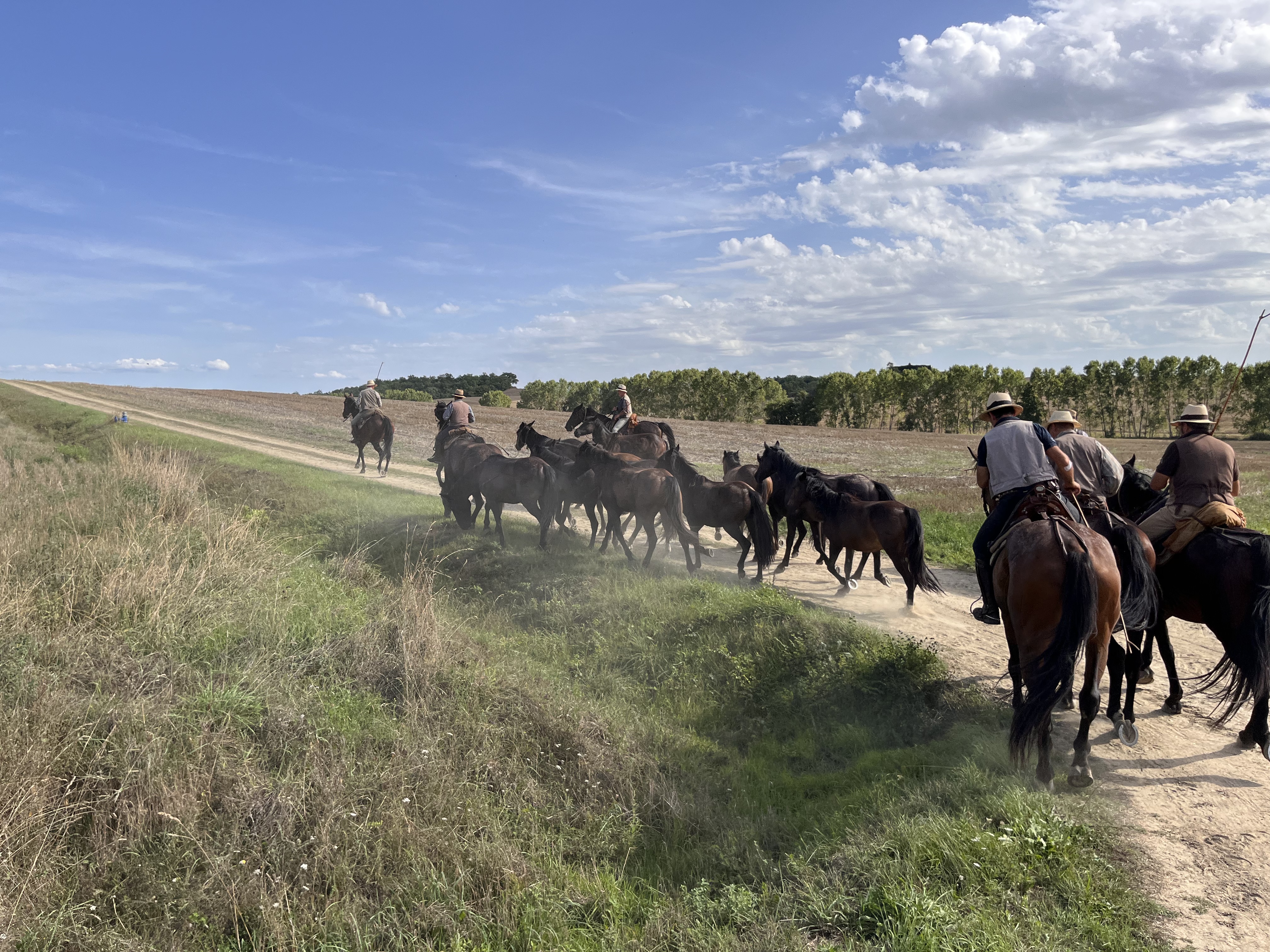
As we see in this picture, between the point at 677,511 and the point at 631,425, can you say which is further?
the point at 631,425

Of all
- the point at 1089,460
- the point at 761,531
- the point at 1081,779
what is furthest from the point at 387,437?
the point at 1081,779

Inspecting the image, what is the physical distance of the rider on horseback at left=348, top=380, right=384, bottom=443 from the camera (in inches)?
876

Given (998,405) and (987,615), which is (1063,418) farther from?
(987,615)

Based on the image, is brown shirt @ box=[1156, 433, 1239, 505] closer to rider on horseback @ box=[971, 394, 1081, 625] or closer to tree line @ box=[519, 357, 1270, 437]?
rider on horseback @ box=[971, 394, 1081, 625]

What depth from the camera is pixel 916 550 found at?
9.94 m

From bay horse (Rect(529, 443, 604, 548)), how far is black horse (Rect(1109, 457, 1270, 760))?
831cm

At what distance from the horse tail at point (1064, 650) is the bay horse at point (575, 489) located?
327 inches

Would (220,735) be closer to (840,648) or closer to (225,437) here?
(840,648)

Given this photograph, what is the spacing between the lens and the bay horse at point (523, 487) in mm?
12852

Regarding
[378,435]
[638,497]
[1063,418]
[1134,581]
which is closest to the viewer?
[1134,581]

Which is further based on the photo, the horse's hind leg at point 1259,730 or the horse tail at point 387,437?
the horse tail at point 387,437

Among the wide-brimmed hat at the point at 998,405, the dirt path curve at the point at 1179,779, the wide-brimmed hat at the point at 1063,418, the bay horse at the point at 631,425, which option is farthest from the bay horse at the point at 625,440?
the wide-brimmed hat at the point at 998,405

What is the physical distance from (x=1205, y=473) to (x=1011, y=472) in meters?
2.06

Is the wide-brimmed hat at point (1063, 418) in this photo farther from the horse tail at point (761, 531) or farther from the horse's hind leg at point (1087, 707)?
the horse tail at point (761, 531)
